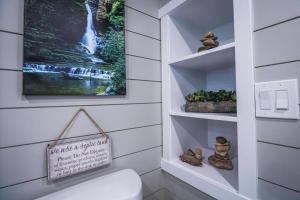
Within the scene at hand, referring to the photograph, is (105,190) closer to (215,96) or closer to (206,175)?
(206,175)

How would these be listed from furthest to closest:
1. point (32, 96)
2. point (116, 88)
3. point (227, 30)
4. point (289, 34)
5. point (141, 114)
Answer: point (227, 30)
point (141, 114)
point (116, 88)
point (32, 96)
point (289, 34)

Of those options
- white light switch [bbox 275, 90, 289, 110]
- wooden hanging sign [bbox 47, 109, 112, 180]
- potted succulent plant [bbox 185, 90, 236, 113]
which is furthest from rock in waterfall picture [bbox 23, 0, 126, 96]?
white light switch [bbox 275, 90, 289, 110]

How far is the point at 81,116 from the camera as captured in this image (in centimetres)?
67

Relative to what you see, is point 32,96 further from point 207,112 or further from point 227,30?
point 227,30

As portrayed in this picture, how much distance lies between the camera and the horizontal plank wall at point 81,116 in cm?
52

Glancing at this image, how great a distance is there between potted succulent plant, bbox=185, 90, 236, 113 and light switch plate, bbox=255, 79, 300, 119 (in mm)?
150

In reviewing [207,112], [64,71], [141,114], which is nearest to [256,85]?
[207,112]

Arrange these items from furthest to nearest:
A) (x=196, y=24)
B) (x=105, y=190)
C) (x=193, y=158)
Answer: (x=196, y=24)
(x=193, y=158)
(x=105, y=190)

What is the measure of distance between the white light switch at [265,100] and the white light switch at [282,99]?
20 mm

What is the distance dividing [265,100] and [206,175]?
445 mm

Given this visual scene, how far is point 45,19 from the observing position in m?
0.58

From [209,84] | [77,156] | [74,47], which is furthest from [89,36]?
[209,84]

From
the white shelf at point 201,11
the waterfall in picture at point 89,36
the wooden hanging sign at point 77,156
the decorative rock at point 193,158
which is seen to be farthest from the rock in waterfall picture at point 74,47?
the decorative rock at point 193,158

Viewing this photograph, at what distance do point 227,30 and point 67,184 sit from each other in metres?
1.23
